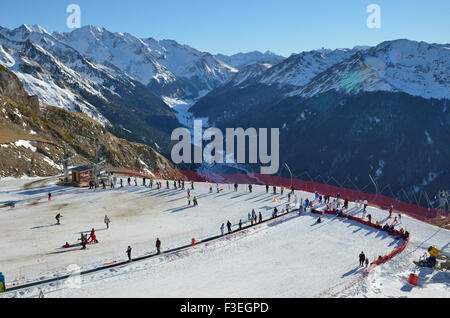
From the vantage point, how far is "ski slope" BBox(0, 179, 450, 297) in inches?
1038

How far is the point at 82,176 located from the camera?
2217 inches

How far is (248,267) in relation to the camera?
30.1 m

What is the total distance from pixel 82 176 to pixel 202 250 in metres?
32.4

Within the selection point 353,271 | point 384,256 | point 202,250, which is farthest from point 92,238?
point 384,256

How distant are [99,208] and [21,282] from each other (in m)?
20.5

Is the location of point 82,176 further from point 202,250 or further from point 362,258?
point 362,258

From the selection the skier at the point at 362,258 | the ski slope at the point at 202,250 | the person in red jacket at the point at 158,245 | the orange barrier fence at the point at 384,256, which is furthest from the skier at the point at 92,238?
the orange barrier fence at the point at 384,256

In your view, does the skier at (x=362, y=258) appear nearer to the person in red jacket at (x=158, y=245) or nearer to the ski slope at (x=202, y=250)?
the ski slope at (x=202, y=250)

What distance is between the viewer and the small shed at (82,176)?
184 ft

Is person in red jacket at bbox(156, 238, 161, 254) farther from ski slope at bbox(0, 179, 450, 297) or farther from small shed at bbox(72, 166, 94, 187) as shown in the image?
small shed at bbox(72, 166, 94, 187)

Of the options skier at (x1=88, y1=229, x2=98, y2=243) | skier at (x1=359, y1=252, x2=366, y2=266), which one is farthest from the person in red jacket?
skier at (x1=359, y1=252, x2=366, y2=266)

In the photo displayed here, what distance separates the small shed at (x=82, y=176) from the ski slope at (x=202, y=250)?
14.7 ft

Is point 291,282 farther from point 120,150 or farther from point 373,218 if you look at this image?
point 120,150

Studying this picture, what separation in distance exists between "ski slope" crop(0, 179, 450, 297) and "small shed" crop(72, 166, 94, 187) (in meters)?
4.48
